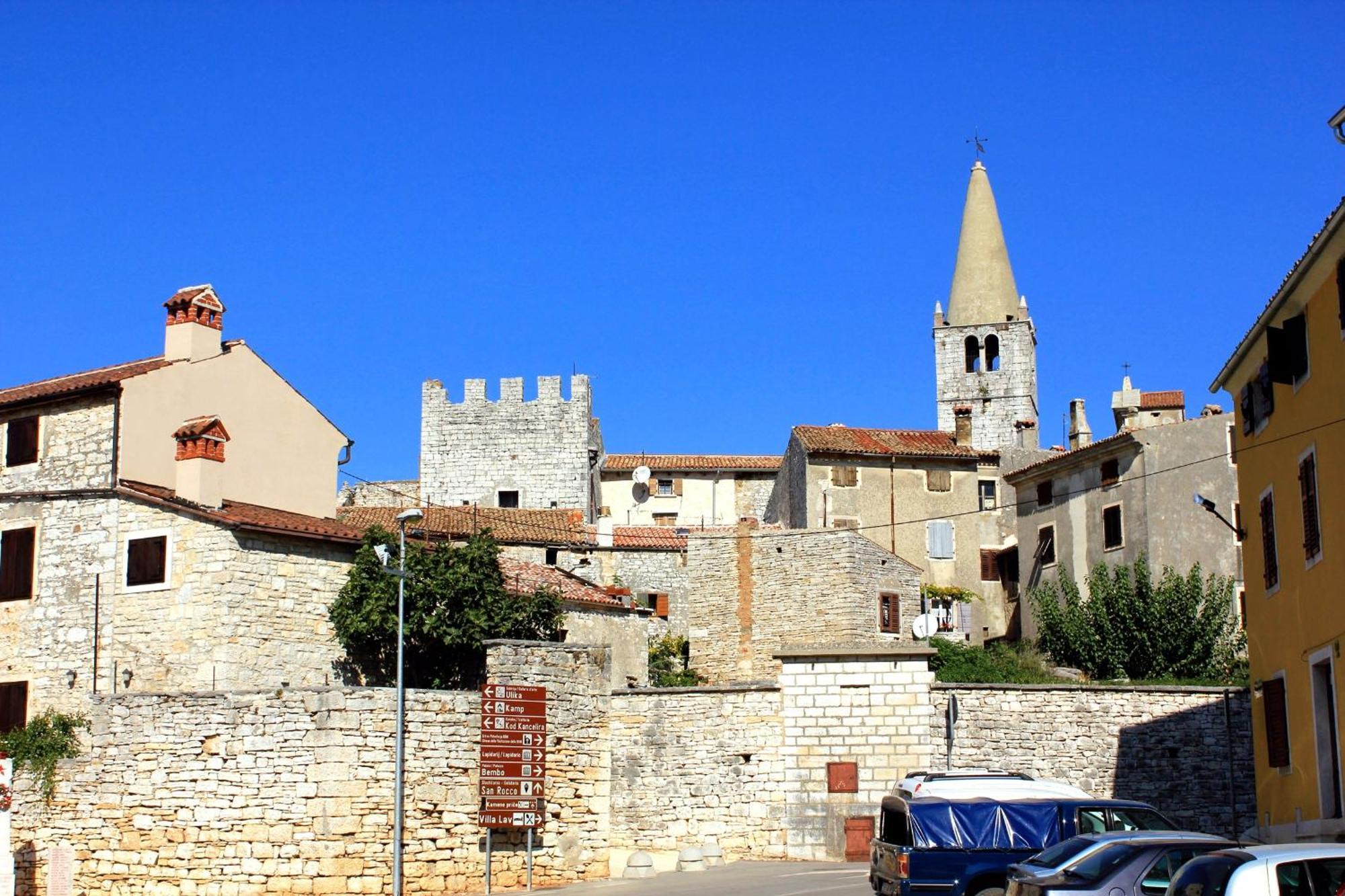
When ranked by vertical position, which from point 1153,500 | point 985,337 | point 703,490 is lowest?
point 1153,500

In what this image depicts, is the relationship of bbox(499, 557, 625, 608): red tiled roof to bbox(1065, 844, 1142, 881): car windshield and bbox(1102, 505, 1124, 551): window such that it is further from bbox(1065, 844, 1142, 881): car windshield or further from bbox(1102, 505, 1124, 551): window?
bbox(1065, 844, 1142, 881): car windshield

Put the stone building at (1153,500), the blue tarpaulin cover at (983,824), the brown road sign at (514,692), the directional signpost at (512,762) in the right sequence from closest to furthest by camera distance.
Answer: the blue tarpaulin cover at (983,824) → the directional signpost at (512,762) → the brown road sign at (514,692) → the stone building at (1153,500)

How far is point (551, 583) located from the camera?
3953 centimetres

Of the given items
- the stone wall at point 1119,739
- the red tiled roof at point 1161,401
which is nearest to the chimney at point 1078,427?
the red tiled roof at point 1161,401

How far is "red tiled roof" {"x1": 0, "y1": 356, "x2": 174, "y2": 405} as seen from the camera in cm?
3416

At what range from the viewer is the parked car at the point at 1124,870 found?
15047 mm

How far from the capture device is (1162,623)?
40.9 metres

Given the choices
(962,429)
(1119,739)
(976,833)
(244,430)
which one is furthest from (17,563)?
(962,429)

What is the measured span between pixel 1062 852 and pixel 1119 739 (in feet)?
45.9

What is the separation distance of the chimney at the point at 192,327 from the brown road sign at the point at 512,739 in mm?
13321

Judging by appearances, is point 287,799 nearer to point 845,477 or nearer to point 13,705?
point 13,705

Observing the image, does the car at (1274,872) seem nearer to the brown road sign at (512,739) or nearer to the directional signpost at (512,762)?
the directional signpost at (512,762)

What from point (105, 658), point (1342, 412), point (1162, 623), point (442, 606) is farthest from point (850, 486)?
point (1342, 412)

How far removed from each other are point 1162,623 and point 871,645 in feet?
46.3
